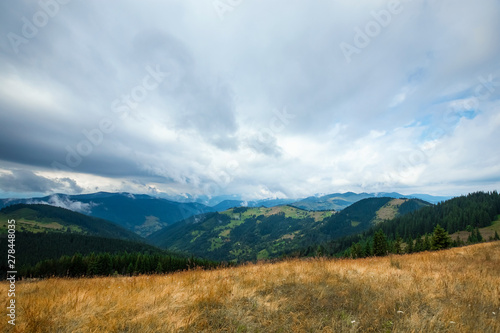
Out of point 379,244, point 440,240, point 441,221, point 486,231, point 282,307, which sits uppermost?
point 282,307

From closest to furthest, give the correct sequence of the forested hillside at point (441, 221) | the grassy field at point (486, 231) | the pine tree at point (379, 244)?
the pine tree at point (379, 244)
the grassy field at point (486, 231)
the forested hillside at point (441, 221)

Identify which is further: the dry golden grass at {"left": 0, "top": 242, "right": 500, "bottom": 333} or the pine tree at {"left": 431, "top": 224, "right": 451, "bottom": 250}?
the pine tree at {"left": 431, "top": 224, "right": 451, "bottom": 250}

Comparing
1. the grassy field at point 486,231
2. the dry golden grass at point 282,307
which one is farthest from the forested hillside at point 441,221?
the dry golden grass at point 282,307

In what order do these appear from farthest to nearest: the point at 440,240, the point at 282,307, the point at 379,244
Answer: the point at 379,244
the point at 440,240
the point at 282,307

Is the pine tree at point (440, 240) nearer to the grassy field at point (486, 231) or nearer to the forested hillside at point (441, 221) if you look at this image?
the forested hillside at point (441, 221)

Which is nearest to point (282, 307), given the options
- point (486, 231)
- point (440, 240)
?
point (440, 240)

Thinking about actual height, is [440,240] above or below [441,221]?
above

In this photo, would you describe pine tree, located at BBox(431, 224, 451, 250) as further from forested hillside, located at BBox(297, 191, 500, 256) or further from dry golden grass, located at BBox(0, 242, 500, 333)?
forested hillside, located at BBox(297, 191, 500, 256)

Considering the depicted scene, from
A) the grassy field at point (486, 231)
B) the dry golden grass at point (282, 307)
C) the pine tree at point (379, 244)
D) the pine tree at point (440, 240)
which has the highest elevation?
the dry golden grass at point (282, 307)

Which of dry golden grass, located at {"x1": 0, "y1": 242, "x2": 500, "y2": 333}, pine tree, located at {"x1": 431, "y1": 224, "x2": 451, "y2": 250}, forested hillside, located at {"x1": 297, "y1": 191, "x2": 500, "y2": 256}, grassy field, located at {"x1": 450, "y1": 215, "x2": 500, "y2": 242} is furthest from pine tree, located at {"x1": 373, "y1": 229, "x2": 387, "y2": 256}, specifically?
grassy field, located at {"x1": 450, "y1": 215, "x2": 500, "y2": 242}

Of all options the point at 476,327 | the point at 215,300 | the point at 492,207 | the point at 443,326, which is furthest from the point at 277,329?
the point at 492,207

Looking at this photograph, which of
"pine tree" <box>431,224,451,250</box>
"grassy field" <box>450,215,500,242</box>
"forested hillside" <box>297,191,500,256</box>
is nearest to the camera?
"pine tree" <box>431,224,451,250</box>

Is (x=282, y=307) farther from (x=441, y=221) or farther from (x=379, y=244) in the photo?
(x=441, y=221)

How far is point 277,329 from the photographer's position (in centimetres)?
489
